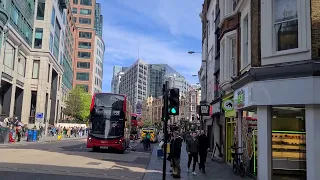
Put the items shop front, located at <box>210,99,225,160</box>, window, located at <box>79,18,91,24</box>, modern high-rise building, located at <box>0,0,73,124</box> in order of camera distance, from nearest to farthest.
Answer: shop front, located at <box>210,99,225,160</box> → modern high-rise building, located at <box>0,0,73,124</box> → window, located at <box>79,18,91,24</box>

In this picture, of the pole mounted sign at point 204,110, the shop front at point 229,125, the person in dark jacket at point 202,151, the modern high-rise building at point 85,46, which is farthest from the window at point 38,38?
the modern high-rise building at point 85,46

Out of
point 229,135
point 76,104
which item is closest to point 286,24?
point 229,135

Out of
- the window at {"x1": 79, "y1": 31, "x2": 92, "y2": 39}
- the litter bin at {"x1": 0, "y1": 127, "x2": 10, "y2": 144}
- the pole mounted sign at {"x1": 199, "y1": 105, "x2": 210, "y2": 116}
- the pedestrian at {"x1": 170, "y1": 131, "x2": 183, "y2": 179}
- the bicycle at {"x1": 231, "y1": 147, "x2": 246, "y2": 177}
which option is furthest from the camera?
the window at {"x1": 79, "y1": 31, "x2": 92, "y2": 39}

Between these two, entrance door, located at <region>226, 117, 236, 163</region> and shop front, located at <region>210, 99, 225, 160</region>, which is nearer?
entrance door, located at <region>226, 117, 236, 163</region>

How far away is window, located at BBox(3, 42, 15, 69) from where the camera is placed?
39.5 meters

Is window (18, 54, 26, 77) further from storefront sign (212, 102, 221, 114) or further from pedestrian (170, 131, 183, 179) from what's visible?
pedestrian (170, 131, 183, 179)

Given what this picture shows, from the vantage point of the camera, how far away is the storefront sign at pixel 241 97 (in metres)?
14.0

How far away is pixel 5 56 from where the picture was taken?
3928 cm

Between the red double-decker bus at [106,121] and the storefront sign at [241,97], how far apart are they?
10.9 meters

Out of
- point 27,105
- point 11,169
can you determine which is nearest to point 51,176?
point 11,169

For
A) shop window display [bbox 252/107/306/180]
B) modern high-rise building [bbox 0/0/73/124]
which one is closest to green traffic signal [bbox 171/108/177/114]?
shop window display [bbox 252/107/306/180]

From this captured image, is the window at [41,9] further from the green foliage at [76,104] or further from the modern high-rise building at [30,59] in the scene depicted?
the green foliage at [76,104]

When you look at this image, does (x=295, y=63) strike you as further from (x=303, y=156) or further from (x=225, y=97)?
(x=225, y=97)

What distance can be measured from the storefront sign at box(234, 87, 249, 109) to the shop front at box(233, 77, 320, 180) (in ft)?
1.06
